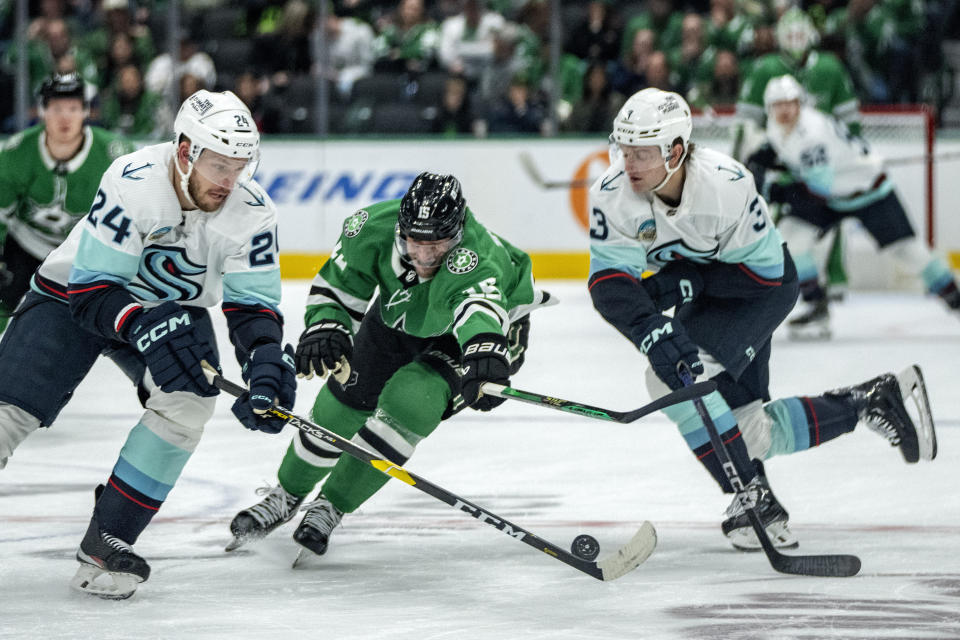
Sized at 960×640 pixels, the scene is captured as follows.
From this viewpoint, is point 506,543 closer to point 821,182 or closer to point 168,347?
point 168,347

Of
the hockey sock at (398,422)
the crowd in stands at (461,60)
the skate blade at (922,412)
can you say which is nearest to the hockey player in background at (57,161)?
the hockey sock at (398,422)

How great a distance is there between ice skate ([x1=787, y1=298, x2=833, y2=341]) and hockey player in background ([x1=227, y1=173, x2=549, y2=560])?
398cm

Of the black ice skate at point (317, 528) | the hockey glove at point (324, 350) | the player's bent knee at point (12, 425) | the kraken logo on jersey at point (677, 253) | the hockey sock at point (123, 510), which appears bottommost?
the black ice skate at point (317, 528)

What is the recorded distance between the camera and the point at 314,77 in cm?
943

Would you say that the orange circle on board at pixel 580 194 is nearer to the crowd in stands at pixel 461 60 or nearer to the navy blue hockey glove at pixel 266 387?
the crowd in stands at pixel 461 60

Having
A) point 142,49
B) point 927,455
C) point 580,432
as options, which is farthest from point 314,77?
point 927,455

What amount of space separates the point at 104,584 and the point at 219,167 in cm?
86

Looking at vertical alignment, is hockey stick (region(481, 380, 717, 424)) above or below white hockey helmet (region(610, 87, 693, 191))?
below

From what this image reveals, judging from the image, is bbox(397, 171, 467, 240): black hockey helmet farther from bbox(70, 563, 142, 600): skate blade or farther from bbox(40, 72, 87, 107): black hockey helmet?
bbox(40, 72, 87, 107): black hockey helmet

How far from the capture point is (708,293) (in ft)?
12.5

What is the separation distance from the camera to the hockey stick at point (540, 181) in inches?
356

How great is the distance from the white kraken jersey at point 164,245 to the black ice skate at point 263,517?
51 cm

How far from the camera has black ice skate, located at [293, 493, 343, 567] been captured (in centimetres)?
341

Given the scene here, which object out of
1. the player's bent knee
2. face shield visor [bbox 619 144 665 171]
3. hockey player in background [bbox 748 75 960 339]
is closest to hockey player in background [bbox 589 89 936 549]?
face shield visor [bbox 619 144 665 171]
